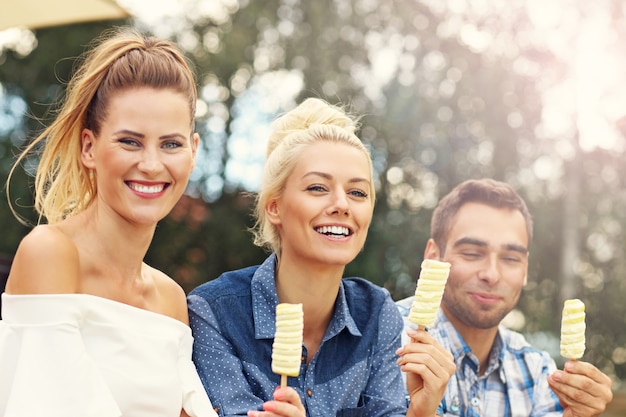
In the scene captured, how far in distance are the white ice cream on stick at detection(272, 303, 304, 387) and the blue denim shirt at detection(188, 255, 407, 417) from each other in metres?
0.38

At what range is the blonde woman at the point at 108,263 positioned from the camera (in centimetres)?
244

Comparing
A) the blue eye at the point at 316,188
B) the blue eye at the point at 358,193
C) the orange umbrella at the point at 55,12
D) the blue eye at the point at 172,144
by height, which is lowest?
the blue eye at the point at 172,144

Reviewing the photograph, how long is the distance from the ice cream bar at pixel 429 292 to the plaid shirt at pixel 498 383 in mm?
786

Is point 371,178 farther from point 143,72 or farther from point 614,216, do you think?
point 614,216

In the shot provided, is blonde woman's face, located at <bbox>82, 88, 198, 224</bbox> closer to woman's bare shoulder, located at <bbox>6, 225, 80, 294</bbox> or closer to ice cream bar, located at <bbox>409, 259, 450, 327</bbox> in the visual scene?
woman's bare shoulder, located at <bbox>6, 225, 80, 294</bbox>

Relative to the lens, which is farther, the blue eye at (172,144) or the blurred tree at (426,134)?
the blurred tree at (426,134)

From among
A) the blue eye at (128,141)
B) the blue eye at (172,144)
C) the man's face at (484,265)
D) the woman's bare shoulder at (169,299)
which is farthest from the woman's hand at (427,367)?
the blue eye at (128,141)

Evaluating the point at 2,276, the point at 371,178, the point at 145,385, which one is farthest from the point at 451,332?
the point at 2,276

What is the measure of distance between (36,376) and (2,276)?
15.1ft

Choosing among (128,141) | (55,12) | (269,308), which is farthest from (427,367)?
(55,12)

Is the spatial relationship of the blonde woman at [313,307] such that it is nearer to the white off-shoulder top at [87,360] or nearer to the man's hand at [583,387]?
the white off-shoulder top at [87,360]

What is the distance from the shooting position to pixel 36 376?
7.84 ft

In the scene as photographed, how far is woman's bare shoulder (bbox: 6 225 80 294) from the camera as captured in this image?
8.14ft

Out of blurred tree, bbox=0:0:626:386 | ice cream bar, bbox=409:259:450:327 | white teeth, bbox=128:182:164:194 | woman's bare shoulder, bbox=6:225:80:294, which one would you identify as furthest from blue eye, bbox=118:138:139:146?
blurred tree, bbox=0:0:626:386
